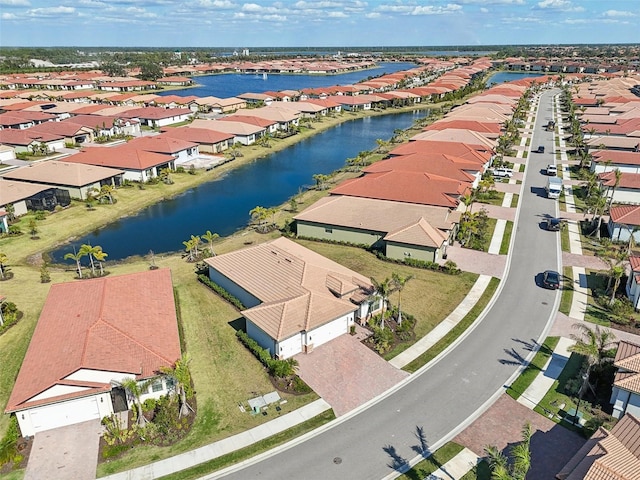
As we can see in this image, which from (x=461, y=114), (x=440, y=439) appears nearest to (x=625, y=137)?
(x=461, y=114)

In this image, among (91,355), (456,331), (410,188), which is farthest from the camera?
(410,188)

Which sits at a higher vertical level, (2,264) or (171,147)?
(171,147)

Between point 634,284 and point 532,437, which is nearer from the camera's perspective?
point 532,437

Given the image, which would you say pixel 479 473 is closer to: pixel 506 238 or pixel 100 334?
pixel 100 334

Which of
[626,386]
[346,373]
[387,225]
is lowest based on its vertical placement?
[346,373]

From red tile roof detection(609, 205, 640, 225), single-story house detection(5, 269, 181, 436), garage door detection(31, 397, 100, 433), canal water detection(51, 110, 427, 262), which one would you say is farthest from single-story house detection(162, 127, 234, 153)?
garage door detection(31, 397, 100, 433)

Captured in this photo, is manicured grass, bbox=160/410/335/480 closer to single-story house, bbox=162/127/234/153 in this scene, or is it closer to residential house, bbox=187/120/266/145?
single-story house, bbox=162/127/234/153

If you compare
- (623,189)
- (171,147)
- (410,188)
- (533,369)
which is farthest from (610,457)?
(171,147)
